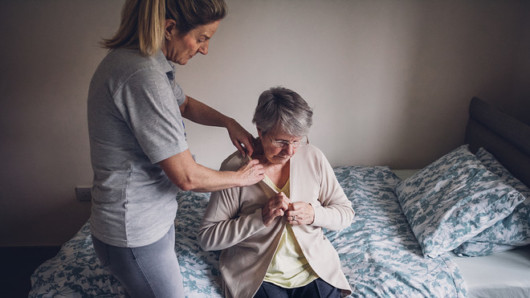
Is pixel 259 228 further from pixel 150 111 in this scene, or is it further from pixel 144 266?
pixel 150 111

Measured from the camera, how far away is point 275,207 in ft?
4.42

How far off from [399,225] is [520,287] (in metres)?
0.56

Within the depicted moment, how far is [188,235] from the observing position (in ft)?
5.68

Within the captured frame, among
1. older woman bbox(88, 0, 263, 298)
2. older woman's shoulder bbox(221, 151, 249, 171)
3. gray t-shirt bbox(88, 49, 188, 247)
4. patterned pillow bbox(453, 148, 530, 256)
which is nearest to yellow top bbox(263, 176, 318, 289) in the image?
older woman's shoulder bbox(221, 151, 249, 171)

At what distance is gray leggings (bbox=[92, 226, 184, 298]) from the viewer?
111 cm

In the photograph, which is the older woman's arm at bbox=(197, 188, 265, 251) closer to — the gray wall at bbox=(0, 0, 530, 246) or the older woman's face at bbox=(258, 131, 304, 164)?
the older woman's face at bbox=(258, 131, 304, 164)

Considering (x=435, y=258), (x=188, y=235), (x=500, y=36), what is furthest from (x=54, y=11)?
(x=500, y=36)

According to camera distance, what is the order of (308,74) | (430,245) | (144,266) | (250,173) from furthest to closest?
(308,74)
(430,245)
(250,173)
(144,266)

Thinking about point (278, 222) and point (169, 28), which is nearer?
point (169, 28)

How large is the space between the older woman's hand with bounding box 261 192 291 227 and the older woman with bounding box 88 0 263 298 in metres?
0.22

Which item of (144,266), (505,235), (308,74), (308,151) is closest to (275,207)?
(308,151)

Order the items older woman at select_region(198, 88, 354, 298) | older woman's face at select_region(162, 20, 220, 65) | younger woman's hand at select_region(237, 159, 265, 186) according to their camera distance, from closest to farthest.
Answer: older woman's face at select_region(162, 20, 220, 65) → younger woman's hand at select_region(237, 159, 265, 186) → older woman at select_region(198, 88, 354, 298)

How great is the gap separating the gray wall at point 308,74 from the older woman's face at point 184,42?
4.05 feet

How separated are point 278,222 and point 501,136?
1414mm
